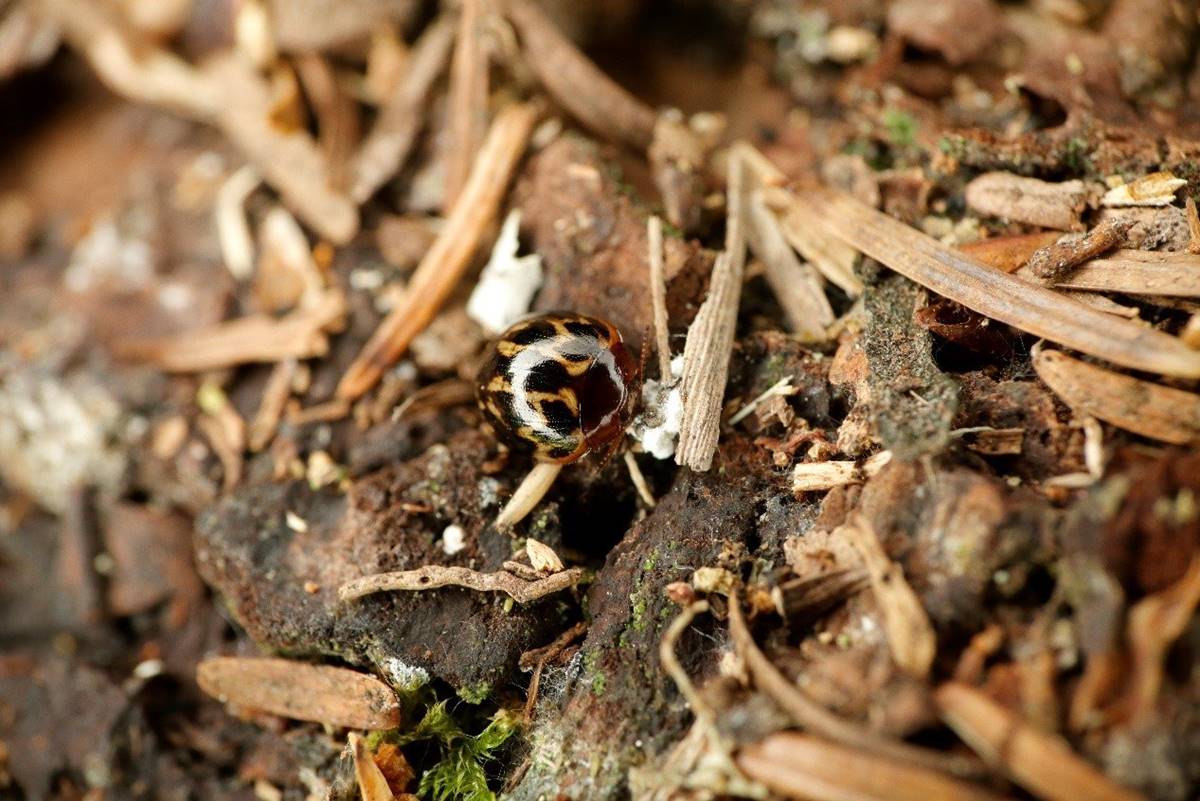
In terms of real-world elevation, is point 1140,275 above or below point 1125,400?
above

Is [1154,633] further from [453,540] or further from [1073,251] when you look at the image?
[453,540]

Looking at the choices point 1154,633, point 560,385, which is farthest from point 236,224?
point 1154,633

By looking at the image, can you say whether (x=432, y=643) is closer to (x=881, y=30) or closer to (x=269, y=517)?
(x=269, y=517)

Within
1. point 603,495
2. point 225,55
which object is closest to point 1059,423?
point 603,495

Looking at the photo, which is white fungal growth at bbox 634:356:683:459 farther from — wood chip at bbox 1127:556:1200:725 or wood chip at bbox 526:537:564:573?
wood chip at bbox 1127:556:1200:725

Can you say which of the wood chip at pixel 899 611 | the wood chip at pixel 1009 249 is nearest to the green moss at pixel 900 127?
the wood chip at pixel 1009 249

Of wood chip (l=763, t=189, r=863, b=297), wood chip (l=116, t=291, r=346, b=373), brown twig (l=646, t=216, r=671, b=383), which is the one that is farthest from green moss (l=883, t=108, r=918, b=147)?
wood chip (l=116, t=291, r=346, b=373)

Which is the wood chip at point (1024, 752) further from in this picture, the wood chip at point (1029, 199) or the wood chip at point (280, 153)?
the wood chip at point (280, 153)
